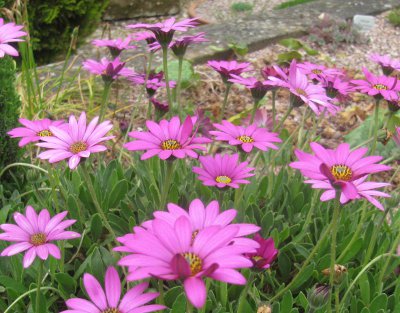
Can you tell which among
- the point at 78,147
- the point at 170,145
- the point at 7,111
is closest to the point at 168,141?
the point at 170,145

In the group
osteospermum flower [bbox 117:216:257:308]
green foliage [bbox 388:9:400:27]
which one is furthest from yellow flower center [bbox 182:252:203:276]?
green foliage [bbox 388:9:400:27]

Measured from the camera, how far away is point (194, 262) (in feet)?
2.52

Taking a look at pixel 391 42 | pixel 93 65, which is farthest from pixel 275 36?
pixel 93 65

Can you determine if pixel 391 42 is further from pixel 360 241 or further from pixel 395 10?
pixel 360 241

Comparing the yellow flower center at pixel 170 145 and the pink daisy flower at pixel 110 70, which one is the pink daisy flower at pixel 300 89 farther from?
the pink daisy flower at pixel 110 70

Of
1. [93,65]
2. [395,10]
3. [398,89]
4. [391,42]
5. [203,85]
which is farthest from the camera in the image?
[395,10]

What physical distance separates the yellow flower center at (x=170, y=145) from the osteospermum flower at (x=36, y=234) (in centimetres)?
23

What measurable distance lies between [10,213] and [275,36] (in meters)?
2.48

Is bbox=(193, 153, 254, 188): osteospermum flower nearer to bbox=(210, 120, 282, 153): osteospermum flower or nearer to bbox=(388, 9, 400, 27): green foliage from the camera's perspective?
bbox=(210, 120, 282, 153): osteospermum flower

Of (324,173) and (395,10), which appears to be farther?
(395,10)

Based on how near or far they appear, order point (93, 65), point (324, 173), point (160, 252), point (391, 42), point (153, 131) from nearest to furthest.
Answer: point (160, 252) < point (324, 173) < point (153, 131) < point (93, 65) < point (391, 42)

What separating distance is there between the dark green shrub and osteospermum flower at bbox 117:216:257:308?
3160 mm

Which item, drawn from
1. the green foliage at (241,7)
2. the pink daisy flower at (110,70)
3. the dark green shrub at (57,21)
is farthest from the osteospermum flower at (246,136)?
the green foliage at (241,7)

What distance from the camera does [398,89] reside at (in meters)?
1.46
